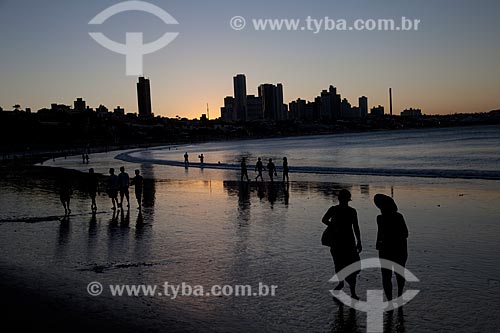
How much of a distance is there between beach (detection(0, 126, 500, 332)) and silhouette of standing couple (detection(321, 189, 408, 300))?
1.54 feet

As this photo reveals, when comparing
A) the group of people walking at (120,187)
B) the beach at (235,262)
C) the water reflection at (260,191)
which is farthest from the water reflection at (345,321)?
the group of people walking at (120,187)

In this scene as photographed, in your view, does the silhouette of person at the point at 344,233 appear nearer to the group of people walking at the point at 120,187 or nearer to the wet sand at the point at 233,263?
the wet sand at the point at 233,263

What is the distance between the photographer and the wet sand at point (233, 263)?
6141 millimetres

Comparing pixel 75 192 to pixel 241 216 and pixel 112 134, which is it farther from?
pixel 112 134

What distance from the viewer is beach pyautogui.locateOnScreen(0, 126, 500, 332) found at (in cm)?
615

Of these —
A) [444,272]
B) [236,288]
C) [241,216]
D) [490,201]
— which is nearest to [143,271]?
[236,288]

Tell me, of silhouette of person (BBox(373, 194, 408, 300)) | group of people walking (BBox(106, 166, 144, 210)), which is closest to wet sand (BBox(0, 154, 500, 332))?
group of people walking (BBox(106, 166, 144, 210))

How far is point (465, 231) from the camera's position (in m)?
11.2

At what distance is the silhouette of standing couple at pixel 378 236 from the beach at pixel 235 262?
469 mm

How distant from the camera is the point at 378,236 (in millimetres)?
6457

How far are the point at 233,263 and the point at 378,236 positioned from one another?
327 cm

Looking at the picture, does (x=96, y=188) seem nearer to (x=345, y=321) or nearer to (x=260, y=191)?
(x=260, y=191)

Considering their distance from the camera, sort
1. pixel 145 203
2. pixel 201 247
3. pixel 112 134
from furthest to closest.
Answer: pixel 112 134, pixel 145 203, pixel 201 247

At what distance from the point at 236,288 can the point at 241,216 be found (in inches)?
277
